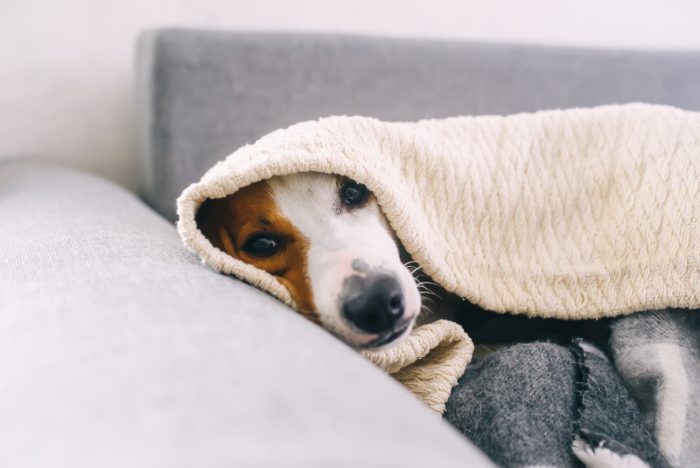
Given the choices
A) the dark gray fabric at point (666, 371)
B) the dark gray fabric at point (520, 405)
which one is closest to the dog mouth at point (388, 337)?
the dark gray fabric at point (520, 405)

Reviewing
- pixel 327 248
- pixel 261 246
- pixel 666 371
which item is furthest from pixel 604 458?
pixel 261 246

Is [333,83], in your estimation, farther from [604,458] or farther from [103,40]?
[604,458]

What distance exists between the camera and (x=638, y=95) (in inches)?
60.9

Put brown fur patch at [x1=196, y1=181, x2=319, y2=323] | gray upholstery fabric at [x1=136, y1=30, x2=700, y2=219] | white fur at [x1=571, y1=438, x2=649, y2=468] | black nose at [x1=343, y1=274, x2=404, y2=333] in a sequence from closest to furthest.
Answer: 1. white fur at [x1=571, y1=438, x2=649, y2=468]
2. black nose at [x1=343, y1=274, x2=404, y2=333]
3. brown fur patch at [x1=196, y1=181, x2=319, y2=323]
4. gray upholstery fabric at [x1=136, y1=30, x2=700, y2=219]

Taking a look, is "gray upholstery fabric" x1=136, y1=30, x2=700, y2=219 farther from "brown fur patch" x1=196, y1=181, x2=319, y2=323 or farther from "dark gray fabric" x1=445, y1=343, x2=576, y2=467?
"dark gray fabric" x1=445, y1=343, x2=576, y2=467

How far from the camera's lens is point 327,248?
32.5 inches

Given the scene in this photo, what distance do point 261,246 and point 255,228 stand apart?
0.03m

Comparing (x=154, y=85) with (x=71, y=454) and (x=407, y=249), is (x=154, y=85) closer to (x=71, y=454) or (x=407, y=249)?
(x=407, y=249)

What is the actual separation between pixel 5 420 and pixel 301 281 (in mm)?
439

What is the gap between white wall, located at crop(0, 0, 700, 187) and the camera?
4.73 ft

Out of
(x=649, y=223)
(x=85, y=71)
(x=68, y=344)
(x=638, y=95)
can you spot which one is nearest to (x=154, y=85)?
(x=85, y=71)

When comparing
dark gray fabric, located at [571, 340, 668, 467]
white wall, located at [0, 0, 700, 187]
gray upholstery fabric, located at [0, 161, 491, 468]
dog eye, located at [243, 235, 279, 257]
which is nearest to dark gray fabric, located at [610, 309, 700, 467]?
dark gray fabric, located at [571, 340, 668, 467]

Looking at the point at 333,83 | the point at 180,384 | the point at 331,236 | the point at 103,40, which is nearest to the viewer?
the point at 180,384

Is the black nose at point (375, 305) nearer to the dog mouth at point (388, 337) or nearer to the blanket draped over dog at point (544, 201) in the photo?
the dog mouth at point (388, 337)
